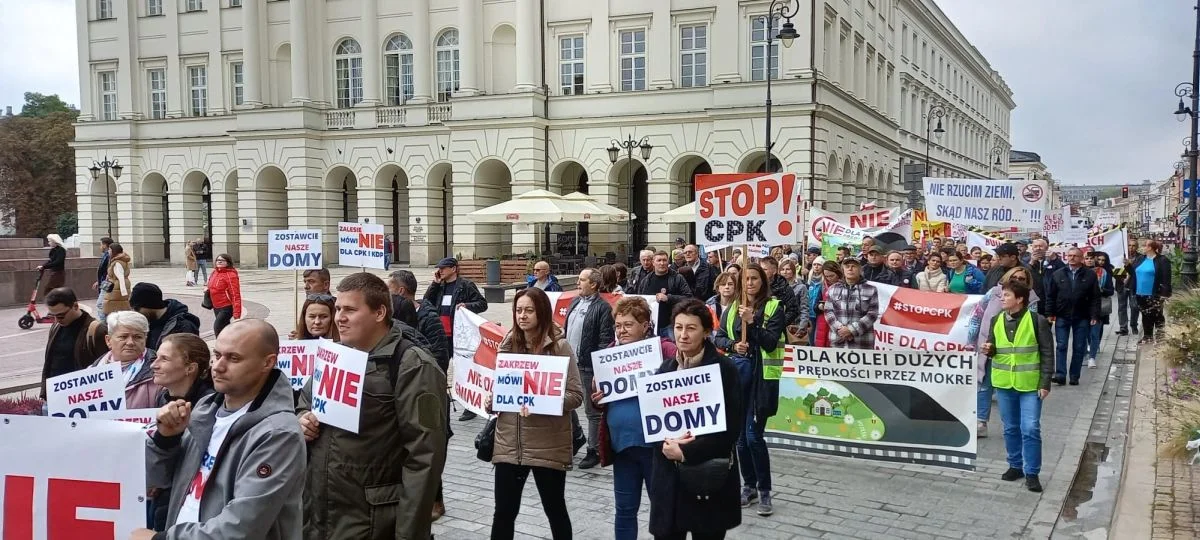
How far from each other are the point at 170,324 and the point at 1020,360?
7.20m

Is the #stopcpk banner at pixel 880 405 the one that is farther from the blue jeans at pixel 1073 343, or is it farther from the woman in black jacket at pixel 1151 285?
the woman in black jacket at pixel 1151 285

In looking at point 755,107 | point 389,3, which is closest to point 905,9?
point 755,107

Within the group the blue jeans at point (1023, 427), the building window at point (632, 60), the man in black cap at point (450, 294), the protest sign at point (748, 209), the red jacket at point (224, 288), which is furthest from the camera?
the building window at point (632, 60)

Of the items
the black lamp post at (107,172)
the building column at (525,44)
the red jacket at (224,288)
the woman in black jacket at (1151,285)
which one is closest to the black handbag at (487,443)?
the red jacket at (224,288)

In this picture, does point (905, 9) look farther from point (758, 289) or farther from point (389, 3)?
point (758, 289)

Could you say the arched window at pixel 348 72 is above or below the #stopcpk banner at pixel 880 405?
above

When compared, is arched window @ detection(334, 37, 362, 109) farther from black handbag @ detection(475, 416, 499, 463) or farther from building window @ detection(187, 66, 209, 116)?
black handbag @ detection(475, 416, 499, 463)

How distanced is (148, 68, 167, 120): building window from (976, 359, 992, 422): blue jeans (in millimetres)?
44668

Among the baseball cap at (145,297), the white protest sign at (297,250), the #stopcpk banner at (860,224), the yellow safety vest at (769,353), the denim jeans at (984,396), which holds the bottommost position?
the denim jeans at (984,396)

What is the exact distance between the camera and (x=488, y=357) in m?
7.63

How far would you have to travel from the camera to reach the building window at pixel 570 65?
123ft

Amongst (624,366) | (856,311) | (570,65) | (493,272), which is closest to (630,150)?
(493,272)

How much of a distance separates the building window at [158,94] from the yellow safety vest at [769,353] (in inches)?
1764

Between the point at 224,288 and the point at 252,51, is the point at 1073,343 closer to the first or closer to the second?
the point at 224,288
